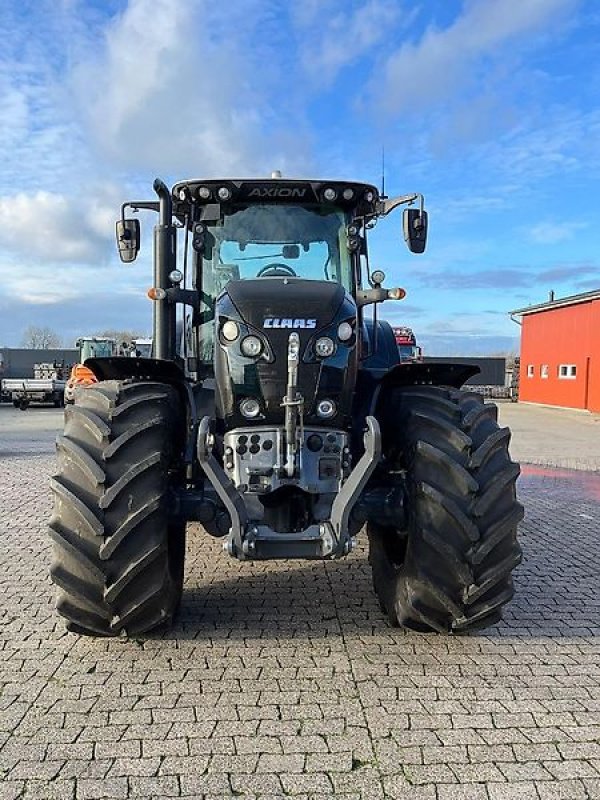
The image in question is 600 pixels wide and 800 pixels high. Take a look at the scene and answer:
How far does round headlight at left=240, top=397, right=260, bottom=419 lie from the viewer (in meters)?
4.21

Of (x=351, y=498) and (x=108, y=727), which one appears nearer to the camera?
(x=108, y=727)

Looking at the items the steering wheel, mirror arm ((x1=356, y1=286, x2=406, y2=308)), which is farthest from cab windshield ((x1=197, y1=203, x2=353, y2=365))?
mirror arm ((x1=356, y1=286, x2=406, y2=308))

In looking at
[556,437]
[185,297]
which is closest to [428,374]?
[185,297]

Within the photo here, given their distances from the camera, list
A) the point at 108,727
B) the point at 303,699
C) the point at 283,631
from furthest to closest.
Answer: the point at 283,631 < the point at 303,699 < the point at 108,727

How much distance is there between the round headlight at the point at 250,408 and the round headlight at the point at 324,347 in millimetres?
448

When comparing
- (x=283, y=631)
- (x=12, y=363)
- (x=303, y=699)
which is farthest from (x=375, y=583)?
(x=12, y=363)

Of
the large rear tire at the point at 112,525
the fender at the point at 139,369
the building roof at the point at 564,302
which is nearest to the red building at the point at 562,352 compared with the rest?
Result: the building roof at the point at 564,302

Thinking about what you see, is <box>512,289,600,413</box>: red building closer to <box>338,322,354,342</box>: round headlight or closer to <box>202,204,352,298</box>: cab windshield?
<box>202,204,352,298</box>: cab windshield

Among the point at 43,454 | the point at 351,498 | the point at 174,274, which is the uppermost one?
the point at 174,274

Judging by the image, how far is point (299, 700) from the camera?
3518 millimetres

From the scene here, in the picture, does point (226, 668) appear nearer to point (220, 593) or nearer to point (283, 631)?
point (283, 631)

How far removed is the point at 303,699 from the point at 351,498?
983 mm

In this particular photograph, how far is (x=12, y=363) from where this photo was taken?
1889 inches

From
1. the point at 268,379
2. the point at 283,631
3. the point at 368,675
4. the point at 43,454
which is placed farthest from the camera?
the point at 43,454
